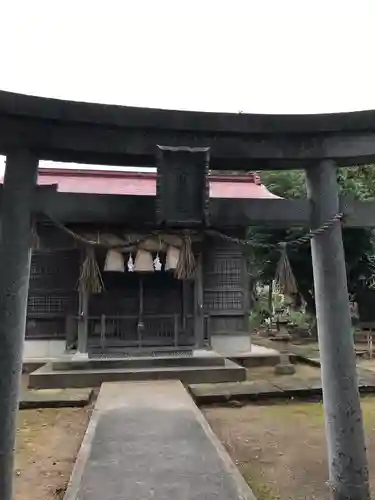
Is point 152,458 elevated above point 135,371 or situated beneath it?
situated beneath

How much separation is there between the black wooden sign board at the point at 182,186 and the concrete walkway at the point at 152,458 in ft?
7.78

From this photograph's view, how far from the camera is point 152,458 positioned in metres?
5.05

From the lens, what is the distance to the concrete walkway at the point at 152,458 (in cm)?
415

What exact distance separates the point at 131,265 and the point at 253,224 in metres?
6.54

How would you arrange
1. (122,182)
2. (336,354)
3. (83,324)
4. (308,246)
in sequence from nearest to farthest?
1. (336,354)
2. (83,324)
3. (122,182)
4. (308,246)

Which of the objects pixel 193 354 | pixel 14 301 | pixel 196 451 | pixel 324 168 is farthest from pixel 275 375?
pixel 14 301

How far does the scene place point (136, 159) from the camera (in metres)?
3.98

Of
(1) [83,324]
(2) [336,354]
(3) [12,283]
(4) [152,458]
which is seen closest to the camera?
(3) [12,283]

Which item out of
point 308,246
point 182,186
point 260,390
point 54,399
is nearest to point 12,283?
point 182,186

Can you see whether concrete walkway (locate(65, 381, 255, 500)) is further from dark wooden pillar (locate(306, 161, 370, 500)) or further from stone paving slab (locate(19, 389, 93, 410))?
stone paving slab (locate(19, 389, 93, 410))

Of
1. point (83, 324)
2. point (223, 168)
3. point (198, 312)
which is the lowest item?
point (83, 324)

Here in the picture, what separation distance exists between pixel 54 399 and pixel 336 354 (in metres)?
6.02

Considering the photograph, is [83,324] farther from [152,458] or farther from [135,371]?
[152,458]

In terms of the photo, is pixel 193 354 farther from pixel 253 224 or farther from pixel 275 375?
pixel 253 224
